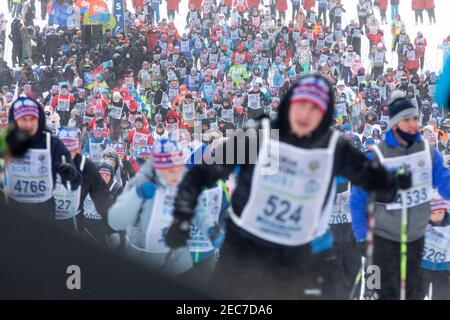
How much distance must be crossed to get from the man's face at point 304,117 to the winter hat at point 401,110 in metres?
1.56

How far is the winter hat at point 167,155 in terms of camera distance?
5.57 meters

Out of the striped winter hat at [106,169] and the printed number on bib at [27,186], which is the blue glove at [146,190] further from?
the striped winter hat at [106,169]

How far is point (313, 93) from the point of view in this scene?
4.58 meters

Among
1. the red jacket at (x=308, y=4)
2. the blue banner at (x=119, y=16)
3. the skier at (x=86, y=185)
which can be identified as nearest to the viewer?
the skier at (x=86, y=185)

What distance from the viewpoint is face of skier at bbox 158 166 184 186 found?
5594 millimetres

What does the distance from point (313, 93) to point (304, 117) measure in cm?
13

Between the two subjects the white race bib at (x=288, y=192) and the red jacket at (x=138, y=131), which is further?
the red jacket at (x=138, y=131)

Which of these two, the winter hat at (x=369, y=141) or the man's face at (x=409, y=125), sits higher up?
the man's face at (x=409, y=125)

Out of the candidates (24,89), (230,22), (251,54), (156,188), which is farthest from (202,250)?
(230,22)

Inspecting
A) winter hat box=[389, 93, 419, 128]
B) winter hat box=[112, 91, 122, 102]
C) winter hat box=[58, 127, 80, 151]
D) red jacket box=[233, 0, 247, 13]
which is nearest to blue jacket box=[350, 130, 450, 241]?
winter hat box=[389, 93, 419, 128]

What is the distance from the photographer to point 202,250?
650cm

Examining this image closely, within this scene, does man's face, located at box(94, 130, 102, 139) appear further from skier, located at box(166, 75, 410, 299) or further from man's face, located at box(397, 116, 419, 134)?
skier, located at box(166, 75, 410, 299)

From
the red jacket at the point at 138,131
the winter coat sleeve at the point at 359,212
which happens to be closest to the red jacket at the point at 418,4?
the red jacket at the point at 138,131
